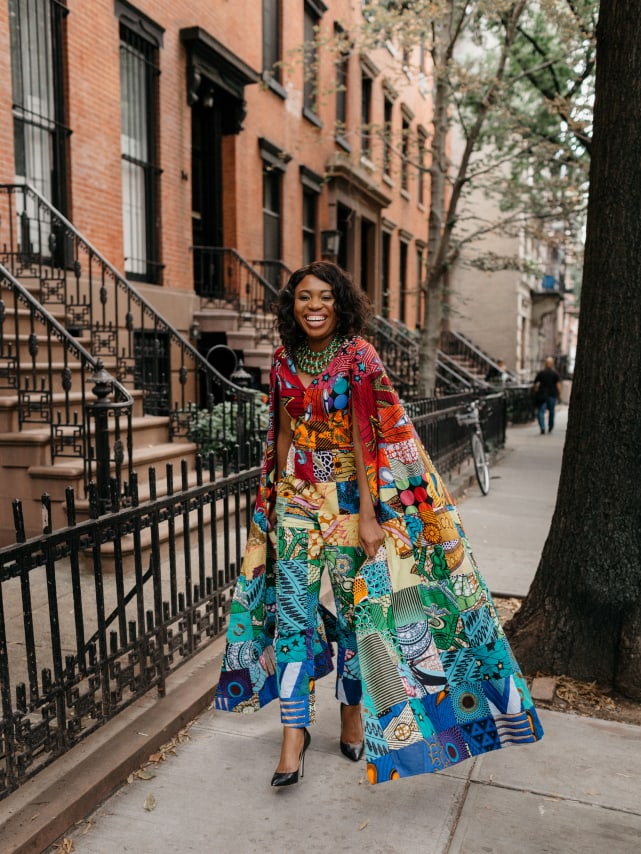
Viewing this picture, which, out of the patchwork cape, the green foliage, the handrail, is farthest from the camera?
the green foliage

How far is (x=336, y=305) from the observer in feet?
9.75

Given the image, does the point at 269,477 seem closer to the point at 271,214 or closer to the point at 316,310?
the point at 316,310

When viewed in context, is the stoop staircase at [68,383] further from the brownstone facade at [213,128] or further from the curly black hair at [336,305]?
the curly black hair at [336,305]

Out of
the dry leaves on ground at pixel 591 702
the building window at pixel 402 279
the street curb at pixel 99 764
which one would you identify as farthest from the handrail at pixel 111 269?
the building window at pixel 402 279

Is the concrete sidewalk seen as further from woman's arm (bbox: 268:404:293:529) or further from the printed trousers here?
woman's arm (bbox: 268:404:293:529)

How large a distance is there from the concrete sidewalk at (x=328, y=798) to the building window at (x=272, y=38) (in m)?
13.0

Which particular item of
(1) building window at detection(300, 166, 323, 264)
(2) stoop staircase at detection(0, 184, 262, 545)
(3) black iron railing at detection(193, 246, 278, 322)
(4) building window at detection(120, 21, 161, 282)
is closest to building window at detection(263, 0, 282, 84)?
(1) building window at detection(300, 166, 323, 264)

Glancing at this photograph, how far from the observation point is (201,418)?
8352 millimetres

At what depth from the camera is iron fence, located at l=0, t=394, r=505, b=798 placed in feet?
8.84

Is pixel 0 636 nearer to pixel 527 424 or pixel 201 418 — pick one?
pixel 201 418

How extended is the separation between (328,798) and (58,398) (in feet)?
15.7

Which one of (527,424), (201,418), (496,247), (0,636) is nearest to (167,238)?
(201,418)

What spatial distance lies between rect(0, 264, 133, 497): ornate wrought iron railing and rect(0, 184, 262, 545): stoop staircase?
0.03ft

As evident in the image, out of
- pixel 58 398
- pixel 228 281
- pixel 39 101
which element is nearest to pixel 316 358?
pixel 58 398
